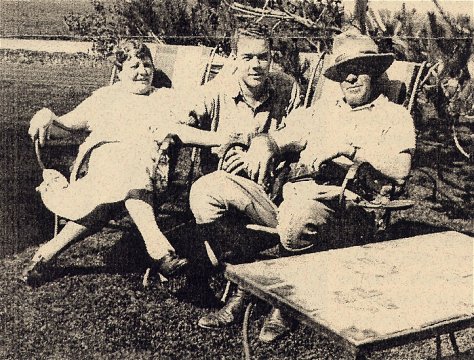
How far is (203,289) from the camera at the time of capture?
3.83 meters

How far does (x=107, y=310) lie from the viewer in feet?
11.5

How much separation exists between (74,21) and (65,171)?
1.47 m

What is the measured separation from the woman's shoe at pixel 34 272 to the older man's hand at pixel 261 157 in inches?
50.2

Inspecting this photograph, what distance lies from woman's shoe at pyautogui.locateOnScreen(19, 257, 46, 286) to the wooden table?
5.16ft

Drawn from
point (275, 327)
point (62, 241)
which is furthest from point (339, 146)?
point (62, 241)

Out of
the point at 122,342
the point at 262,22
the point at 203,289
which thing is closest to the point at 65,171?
the point at 262,22

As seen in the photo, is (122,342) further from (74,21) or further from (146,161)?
(74,21)

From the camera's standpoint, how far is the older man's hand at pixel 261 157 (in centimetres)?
344

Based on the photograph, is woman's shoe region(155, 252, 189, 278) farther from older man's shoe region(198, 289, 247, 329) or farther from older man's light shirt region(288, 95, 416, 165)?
older man's light shirt region(288, 95, 416, 165)

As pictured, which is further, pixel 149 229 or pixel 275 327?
pixel 149 229

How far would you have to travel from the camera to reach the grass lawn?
10.3 ft

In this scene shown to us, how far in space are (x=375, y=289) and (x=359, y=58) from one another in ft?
5.22

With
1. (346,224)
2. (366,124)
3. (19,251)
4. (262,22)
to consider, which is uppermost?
(262,22)

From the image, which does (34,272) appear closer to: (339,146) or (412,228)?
(339,146)
